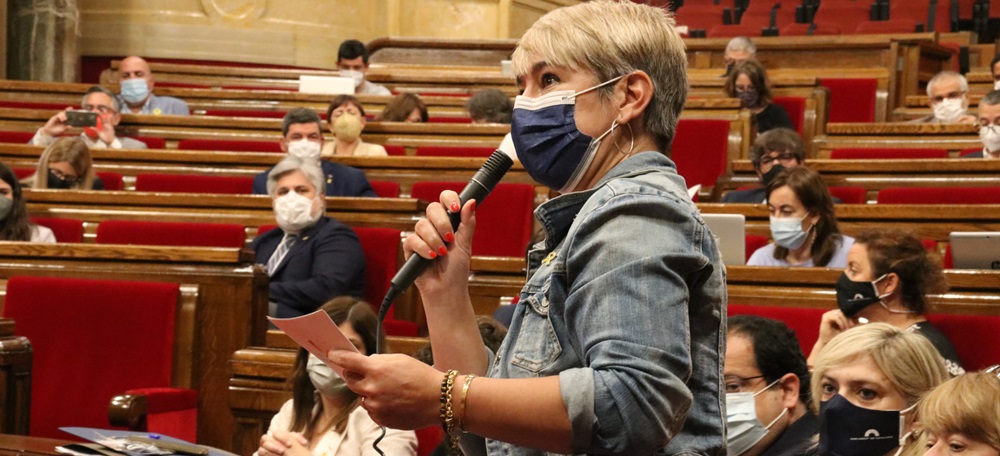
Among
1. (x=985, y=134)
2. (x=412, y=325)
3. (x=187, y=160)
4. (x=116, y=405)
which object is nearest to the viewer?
(x=116, y=405)

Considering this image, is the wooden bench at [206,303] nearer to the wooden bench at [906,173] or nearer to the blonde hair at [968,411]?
the blonde hair at [968,411]

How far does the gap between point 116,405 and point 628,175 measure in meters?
1.68

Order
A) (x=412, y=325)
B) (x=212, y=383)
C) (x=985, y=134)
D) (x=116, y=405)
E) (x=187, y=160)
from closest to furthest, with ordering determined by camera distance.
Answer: (x=116, y=405)
(x=212, y=383)
(x=412, y=325)
(x=985, y=134)
(x=187, y=160)

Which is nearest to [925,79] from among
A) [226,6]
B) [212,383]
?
[226,6]

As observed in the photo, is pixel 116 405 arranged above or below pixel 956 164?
below

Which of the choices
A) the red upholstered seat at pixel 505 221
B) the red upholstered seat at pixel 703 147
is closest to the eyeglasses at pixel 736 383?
the red upholstered seat at pixel 505 221

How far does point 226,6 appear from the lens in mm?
8227

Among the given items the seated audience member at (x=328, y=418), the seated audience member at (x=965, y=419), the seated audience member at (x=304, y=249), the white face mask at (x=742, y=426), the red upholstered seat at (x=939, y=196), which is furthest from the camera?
the red upholstered seat at (x=939, y=196)

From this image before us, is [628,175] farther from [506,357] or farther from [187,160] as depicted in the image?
[187,160]

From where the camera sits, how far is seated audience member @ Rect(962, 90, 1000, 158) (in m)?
4.17

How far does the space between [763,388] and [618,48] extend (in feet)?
3.53

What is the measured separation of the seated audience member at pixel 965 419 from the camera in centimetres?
153

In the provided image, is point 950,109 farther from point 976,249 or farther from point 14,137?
point 14,137

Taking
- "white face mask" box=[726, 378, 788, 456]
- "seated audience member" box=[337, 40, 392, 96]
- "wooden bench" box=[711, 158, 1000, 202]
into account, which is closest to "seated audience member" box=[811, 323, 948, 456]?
"white face mask" box=[726, 378, 788, 456]
